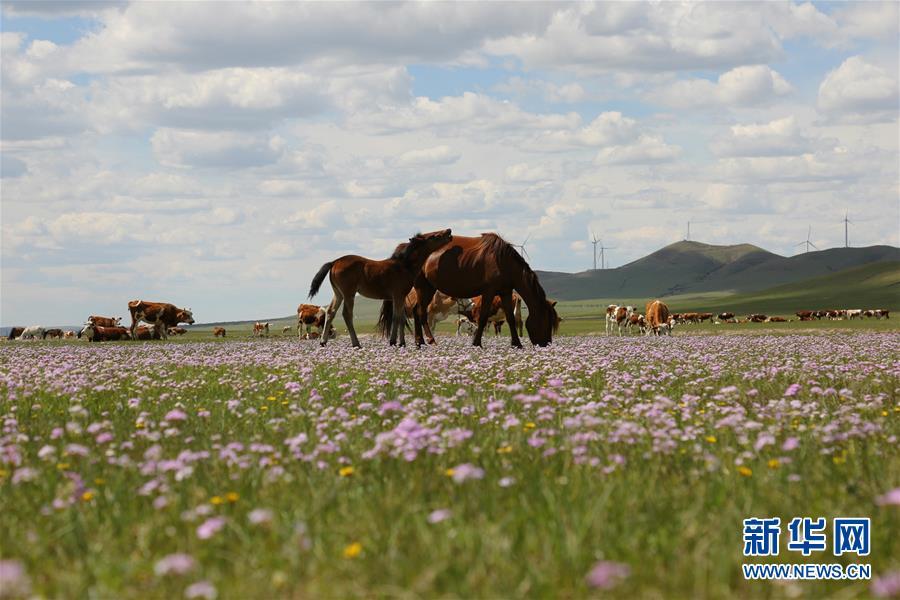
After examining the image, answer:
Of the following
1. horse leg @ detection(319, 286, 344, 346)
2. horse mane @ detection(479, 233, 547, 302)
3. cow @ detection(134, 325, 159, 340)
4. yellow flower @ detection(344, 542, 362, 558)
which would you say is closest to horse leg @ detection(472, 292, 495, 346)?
horse mane @ detection(479, 233, 547, 302)

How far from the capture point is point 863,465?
25.4ft

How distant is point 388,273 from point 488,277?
3328mm

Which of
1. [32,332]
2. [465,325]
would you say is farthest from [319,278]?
[32,332]

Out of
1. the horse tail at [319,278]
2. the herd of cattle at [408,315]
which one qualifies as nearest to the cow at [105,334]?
the herd of cattle at [408,315]

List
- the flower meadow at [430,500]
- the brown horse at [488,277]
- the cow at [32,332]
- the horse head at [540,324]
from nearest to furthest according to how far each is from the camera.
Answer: the flower meadow at [430,500], the brown horse at [488,277], the horse head at [540,324], the cow at [32,332]

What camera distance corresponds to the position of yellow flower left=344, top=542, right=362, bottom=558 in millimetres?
4883

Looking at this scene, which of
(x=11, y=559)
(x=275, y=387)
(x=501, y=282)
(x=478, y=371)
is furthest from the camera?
(x=501, y=282)

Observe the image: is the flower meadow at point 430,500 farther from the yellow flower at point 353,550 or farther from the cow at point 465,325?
the cow at point 465,325

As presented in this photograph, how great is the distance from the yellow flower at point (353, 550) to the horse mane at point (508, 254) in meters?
21.8

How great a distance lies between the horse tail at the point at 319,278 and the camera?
28.6 metres

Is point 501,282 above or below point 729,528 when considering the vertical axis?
above

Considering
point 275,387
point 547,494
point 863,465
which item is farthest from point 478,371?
point 547,494

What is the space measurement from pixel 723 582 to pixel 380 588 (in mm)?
1757

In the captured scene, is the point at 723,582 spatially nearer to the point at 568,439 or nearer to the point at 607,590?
the point at 607,590
